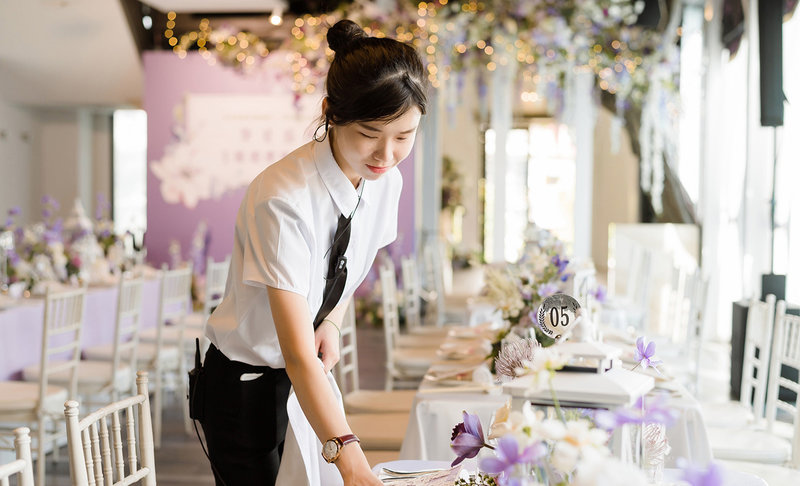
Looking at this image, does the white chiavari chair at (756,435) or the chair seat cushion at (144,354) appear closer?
the white chiavari chair at (756,435)

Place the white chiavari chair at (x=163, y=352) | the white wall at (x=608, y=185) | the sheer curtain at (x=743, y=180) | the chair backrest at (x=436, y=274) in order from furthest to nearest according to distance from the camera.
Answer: the white wall at (x=608, y=185)
the chair backrest at (x=436, y=274)
the sheer curtain at (x=743, y=180)
the white chiavari chair at (x=163, y=352)

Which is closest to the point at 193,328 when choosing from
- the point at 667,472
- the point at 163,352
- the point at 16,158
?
the point at 163,352

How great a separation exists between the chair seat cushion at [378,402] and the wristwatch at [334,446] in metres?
1.89

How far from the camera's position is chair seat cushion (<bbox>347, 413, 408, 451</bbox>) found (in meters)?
2.83

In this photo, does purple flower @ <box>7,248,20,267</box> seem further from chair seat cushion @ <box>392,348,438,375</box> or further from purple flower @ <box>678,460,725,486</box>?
purple flower @ <box>678,460,725,486</box>

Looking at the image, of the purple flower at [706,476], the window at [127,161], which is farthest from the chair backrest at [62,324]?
the window at [127,161]

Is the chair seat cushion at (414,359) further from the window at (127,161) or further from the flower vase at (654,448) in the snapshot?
the window at (127,161)

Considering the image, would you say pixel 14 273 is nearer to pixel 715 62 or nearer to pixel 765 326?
pixel 765 326

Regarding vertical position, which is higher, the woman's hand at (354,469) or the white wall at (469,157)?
the white wall at (469,157)

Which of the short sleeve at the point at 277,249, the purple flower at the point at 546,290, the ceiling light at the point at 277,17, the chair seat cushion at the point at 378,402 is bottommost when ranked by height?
the chair seat cushion at the point at 378,402

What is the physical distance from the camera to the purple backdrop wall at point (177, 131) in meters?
7.86

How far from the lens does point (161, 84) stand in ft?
25.9

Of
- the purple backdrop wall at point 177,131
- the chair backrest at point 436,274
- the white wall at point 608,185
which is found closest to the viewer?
the chair backrest at point 436,274

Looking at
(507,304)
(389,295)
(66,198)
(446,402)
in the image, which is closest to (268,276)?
(446,402)
